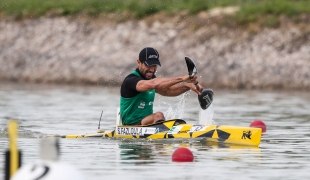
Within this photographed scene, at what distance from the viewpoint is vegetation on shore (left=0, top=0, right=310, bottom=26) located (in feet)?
144

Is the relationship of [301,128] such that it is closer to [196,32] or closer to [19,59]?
[196,32]

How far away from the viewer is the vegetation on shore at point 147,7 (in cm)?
4392

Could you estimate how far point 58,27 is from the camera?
5069cm

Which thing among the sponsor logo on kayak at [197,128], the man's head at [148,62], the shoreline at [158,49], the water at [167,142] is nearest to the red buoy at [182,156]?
the water at [167,142]

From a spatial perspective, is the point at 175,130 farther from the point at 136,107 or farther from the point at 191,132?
the point at 136,107

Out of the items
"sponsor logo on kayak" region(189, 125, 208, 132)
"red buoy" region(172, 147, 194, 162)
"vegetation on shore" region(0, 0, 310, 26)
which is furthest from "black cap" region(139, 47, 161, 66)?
"vegetation on shore" region(0, 0, 310, 26)

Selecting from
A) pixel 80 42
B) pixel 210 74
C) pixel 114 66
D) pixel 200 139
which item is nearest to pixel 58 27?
pixel 80 42

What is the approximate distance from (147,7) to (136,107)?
29343 millimetres

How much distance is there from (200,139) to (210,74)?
920 inches

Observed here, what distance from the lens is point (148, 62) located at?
19312mm

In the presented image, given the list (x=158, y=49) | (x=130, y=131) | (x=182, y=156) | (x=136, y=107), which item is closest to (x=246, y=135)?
(x=130, y=131)

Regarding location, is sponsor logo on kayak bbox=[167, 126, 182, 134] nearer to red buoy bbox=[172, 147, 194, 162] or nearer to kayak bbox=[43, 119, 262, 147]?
kayak bbox=[43, 119, 262, 147]

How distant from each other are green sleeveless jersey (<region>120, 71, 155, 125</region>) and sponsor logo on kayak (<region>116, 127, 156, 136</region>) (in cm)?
33

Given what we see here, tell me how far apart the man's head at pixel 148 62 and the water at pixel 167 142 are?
1472 mm
